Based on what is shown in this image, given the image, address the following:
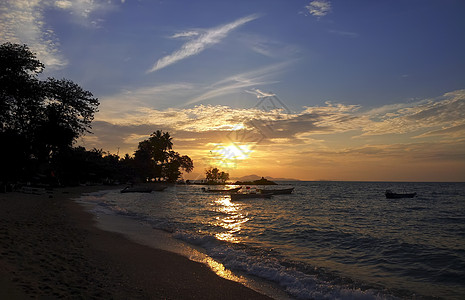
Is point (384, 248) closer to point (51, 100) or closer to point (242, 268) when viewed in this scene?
point (242, 268)

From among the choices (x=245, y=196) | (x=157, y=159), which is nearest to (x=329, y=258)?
(x=245, y=196)

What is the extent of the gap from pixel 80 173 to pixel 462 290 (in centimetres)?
8068

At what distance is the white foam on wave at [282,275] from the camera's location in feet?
26.3

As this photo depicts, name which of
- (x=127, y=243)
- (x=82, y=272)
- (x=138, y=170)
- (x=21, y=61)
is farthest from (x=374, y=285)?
(x=138, y=170)

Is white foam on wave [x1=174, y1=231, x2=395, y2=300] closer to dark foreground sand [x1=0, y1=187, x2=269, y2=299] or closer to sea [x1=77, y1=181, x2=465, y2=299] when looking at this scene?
sea [x1=77, y1=181, x2=465, y2=299]

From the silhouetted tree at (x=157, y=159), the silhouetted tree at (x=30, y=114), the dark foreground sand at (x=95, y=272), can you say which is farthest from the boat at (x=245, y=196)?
the silhouetted tree at (x=157, y=159)

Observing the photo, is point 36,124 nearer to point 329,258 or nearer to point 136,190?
point 136,190

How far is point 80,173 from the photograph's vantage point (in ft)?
244

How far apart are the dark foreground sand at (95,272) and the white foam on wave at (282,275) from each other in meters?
1.32

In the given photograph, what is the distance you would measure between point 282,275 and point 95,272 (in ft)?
19.0

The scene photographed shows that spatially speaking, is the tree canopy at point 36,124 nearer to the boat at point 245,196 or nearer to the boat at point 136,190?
the boat at point 136,190

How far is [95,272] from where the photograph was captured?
807 centimetres

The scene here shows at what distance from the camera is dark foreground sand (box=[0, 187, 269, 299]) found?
6.40m

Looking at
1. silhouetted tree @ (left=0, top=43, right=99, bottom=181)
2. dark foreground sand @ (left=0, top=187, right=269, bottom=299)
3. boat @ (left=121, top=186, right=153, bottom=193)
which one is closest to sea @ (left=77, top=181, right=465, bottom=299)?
dark foreground sand @ (left=0, top=187, right=269, bottom=299)
